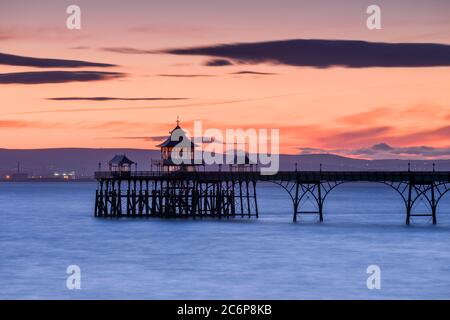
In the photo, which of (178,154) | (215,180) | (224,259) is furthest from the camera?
(178,154)

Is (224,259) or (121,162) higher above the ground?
(121,162)

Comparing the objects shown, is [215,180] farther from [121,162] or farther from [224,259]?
[224,259]

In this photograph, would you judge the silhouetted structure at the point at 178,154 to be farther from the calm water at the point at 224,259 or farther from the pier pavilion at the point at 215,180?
the calm water at the point at 224,259

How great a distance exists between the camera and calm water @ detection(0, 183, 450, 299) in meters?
43.8

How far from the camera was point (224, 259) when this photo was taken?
55.6m

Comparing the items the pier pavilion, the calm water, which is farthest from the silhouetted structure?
the calm water

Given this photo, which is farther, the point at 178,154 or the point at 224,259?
the point at 178,154

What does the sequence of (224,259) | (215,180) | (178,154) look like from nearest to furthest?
1. (224,259)
2. (215,180)
3. (178,154)

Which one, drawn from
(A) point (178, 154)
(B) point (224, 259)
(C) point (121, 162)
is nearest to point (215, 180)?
(A) point (178, 154)

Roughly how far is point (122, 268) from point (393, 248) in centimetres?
1932

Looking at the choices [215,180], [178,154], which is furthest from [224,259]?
[178,154]

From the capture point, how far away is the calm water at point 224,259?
4384cm
